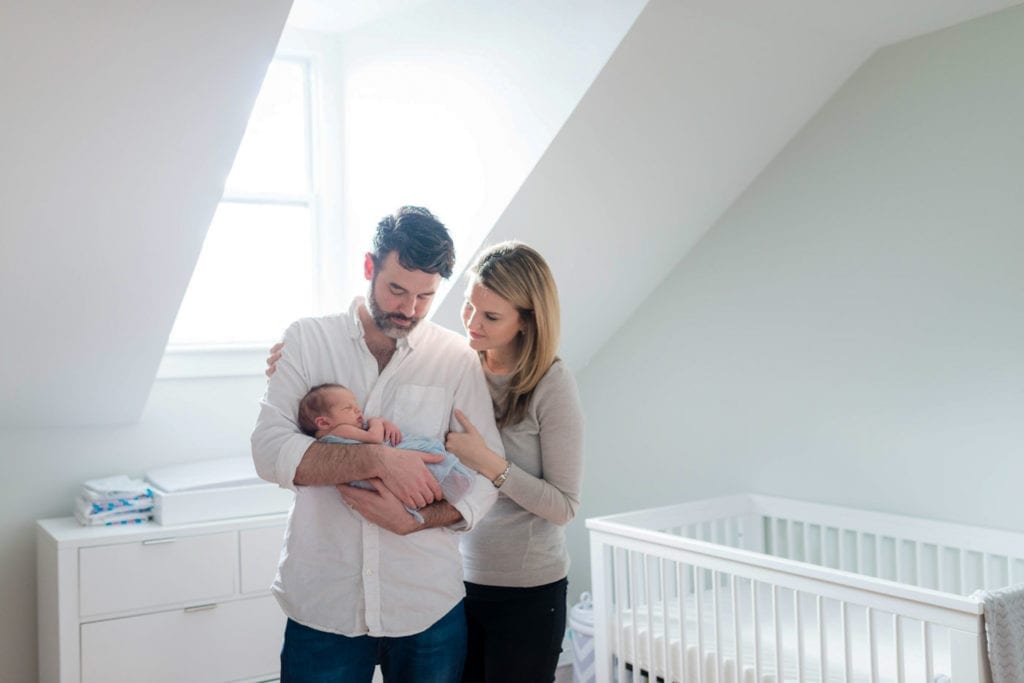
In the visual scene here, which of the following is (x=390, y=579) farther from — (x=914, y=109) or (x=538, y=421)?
(x=914, y=109)

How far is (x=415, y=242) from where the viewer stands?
166cm

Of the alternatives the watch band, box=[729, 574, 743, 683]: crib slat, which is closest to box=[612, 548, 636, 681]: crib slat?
box=[729, 574, 743, 683]: crib slat

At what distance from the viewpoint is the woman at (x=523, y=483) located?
1792mm

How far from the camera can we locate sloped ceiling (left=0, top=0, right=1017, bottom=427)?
1952 mm

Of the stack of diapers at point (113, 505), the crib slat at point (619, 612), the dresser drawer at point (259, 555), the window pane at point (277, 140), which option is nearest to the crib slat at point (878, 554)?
the crib slat at point (619, 612)

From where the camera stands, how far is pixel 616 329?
358 cm

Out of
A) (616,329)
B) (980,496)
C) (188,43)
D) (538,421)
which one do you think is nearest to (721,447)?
(616,329)

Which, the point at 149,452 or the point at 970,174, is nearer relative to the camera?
the point at 970,174

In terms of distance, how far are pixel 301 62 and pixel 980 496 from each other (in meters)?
2.57

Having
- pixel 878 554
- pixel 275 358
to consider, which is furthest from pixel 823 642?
pixel 275 358

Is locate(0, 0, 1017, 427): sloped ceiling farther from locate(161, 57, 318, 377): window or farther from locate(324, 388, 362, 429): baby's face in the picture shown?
locate(324, 388, 362, 429): baby's face

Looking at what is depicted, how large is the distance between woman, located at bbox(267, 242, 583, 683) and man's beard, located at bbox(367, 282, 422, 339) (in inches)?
7.1

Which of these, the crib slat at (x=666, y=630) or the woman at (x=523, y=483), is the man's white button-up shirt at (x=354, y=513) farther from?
the crib slat at (x=666, y=630)

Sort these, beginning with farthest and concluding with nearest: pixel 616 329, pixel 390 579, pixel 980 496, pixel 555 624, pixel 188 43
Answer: pixel 616 329, pixel 980 496, pixel 188 43, pixel 555 624, pixel 390 579
